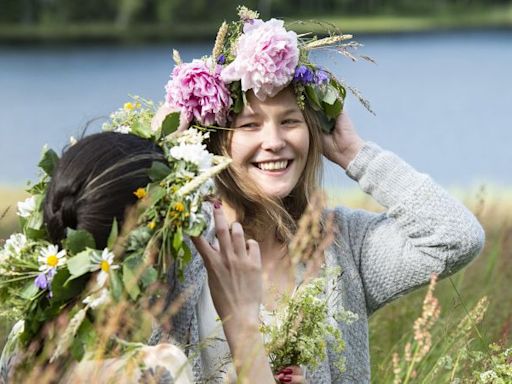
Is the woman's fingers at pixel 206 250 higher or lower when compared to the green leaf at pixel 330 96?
lower

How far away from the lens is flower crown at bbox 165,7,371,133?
4.09 m

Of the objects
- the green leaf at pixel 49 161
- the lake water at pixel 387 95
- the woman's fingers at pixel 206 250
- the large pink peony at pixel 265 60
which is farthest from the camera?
the lake water at pixel 387 95

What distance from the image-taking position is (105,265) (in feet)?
9.75

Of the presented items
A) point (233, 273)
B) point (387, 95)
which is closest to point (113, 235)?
point (233, 273)

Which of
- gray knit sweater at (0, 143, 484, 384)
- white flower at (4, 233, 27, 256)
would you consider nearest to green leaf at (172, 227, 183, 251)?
white flower at (4, 233, 27, 256)

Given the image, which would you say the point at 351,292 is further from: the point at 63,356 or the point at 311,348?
the point at 63,356

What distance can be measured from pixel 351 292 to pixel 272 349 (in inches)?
29.4

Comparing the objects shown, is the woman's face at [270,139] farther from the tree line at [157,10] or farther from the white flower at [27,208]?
the tree line at [157,10]

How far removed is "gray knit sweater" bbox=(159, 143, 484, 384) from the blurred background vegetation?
42.5 m

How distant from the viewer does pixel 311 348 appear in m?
3.56

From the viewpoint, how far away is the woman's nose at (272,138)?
4.08 meters

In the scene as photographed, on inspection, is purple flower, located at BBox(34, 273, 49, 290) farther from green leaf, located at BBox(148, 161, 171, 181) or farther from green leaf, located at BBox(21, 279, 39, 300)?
green leaf, located at BBox(148, 161, 171, 181)

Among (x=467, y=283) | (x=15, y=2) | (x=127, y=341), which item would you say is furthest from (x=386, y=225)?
(x=15, y=2)

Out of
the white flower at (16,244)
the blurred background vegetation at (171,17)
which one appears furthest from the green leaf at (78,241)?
the blurred background vegetation at (171,17)
